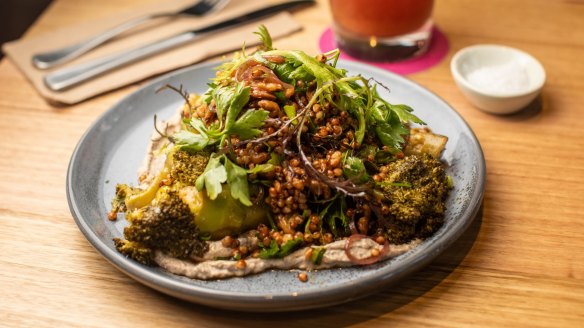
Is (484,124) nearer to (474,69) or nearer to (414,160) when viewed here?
(474,69)

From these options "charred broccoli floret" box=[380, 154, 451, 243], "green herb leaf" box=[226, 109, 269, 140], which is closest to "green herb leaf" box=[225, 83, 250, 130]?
"green herb leaf" box=[226, 109, 269, 140]

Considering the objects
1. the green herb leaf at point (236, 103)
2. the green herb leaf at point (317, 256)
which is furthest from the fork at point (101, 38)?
the green herb leaf at point (317, 256)

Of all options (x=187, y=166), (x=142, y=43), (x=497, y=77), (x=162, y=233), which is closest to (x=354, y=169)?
(x=187, y=166)

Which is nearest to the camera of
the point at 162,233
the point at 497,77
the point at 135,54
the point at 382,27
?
the point at 162,233

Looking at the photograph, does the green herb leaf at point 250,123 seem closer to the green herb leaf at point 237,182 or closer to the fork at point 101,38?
the green herb leaf at point 237,182

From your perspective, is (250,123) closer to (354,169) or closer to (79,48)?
(354,169)

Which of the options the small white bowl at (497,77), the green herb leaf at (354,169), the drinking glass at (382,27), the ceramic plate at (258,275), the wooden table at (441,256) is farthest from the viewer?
the drinking glass at (382,27)

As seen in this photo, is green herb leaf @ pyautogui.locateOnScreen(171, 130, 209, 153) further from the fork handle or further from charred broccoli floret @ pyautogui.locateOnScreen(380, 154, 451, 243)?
the fork handle

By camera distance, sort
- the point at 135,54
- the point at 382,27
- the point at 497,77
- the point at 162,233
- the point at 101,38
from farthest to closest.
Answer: the point at 101,38, the point at 135,54, the point at 382,27, the point at 497,77, the point at 162,233

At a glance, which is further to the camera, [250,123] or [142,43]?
[142,43]
